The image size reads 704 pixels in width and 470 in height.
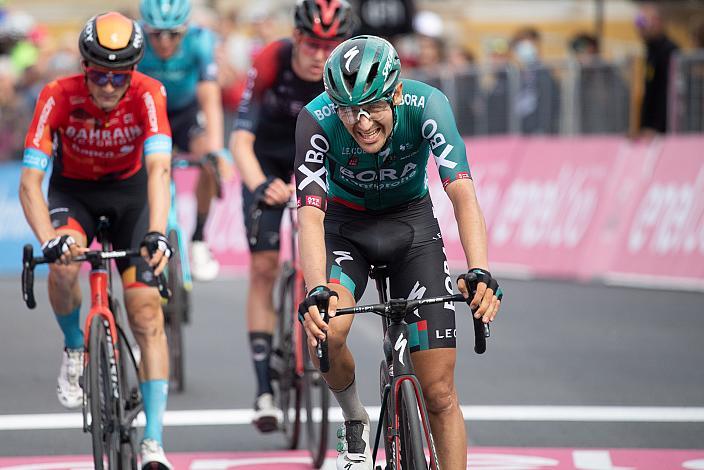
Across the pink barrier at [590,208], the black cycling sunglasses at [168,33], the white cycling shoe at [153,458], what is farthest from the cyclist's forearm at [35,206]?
the pink barrier at [590,208]

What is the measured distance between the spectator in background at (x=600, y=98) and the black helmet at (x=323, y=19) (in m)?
8.53

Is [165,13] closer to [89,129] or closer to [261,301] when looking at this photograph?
[261,301]

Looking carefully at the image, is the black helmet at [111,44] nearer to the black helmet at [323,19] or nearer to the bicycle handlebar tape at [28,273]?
the bicycle handlebar tape at [28,273]

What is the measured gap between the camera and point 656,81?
1561 cm

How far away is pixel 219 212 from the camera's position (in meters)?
18.8

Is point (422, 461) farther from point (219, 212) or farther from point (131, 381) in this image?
point (219, 212)

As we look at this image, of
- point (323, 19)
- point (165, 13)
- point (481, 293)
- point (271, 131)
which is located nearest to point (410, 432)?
point (481, 293)

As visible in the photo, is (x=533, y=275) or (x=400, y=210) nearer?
(x=400, y=210)

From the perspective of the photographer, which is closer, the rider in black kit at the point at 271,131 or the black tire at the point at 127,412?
the black tire at the point at 127,412

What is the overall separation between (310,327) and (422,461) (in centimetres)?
66

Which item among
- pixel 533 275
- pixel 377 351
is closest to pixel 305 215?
pixel 377 351

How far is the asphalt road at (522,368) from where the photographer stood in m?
8.66

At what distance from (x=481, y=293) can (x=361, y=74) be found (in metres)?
0.97

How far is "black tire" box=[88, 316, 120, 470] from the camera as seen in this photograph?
21.5 feet
